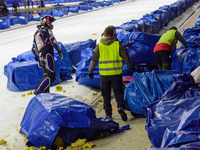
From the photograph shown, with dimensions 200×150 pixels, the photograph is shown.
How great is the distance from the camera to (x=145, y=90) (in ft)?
15.9

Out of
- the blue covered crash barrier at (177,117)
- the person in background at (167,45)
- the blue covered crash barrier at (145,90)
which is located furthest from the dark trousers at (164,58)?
the blue covered crash barrier at (177,117)

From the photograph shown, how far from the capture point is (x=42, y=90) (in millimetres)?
6008

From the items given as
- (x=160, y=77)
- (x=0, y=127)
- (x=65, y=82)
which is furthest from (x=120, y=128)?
(x=65, y=82)

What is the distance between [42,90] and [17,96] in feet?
3.01

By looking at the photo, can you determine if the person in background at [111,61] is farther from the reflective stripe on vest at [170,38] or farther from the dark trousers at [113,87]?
the reflective stripe on vest at [170,38]

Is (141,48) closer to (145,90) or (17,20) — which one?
(145,90)

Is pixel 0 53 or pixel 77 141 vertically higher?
pixel 77 141

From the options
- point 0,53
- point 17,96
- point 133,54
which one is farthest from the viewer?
point 0,53

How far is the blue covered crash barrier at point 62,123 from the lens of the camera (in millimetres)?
3852

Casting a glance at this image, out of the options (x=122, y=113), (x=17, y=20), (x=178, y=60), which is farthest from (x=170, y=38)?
(x=17, y=20)

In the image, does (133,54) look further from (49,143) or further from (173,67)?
(49,143)

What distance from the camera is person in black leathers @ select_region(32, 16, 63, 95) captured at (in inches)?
231

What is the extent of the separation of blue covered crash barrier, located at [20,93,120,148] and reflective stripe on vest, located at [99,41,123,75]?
2.68 feet

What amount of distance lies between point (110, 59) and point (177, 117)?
1.73 metres
